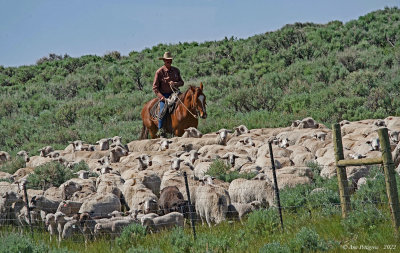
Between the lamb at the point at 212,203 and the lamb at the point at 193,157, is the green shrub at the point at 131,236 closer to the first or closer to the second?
the lamb at the point at 212,203

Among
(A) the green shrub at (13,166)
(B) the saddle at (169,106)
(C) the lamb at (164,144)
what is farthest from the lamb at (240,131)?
(A) the green shrub at (13,166)

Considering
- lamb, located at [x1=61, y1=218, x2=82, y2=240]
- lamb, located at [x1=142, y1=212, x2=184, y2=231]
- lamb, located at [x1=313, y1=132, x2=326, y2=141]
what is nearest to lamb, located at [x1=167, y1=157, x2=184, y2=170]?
lamb, located at [x1=313, y1=132, x2=326, y2=141]

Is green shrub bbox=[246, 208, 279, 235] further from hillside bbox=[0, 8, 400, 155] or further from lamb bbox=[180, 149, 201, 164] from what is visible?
hillside bbox=[0, 8, 400, 155]

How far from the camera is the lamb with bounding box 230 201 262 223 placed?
36.6ft

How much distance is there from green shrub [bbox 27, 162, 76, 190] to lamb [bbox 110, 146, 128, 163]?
10.5ft

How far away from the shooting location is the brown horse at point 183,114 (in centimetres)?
1936

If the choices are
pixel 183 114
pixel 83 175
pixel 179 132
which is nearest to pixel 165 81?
pixel 183 114

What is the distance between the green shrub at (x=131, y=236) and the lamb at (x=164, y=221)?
0.47 m

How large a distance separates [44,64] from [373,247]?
50.2 m

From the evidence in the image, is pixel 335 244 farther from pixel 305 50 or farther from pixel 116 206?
pixel 305 50

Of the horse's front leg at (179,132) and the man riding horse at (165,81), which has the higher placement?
the man riding horse at (165,81)

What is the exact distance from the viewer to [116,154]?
62.7 ft

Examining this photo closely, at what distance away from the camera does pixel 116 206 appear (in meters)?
12.0

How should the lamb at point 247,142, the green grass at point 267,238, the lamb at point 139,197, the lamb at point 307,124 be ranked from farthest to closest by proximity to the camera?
the lamb at point 307,124 < the lamb at point 247,142 < the lamb at point 139,197 < the green grass at point 267,238
